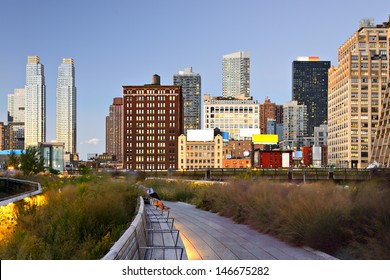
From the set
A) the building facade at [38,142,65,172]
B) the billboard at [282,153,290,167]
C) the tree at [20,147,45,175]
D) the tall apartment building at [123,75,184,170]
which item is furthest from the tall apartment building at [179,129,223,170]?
the tree at [20,147,45,175]

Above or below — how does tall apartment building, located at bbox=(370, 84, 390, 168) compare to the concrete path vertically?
above

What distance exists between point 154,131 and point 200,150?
2068 cm

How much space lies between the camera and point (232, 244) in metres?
11.1

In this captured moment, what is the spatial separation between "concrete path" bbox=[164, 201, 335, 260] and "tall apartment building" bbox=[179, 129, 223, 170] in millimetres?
175632

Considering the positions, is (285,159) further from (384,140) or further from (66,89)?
(66,89)

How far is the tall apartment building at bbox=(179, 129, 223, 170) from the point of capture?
191m

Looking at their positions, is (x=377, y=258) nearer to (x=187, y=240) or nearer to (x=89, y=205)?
(x=187, y=240)

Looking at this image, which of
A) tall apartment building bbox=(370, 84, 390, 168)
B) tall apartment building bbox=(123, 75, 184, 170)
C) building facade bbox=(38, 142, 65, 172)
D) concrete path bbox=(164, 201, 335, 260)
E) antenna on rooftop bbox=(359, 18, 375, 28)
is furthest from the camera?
antenna on rooftop bbox=(359, 18, 375, 28)

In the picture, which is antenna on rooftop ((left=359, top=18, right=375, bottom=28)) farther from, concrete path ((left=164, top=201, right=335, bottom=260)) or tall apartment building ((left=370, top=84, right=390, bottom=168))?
concrete path ((left=164, top=201, right=335, bottom=260))

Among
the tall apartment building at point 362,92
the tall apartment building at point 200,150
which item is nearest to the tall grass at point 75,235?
the tall apartment building at point 362,92

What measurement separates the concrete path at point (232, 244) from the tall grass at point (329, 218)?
0.32m
